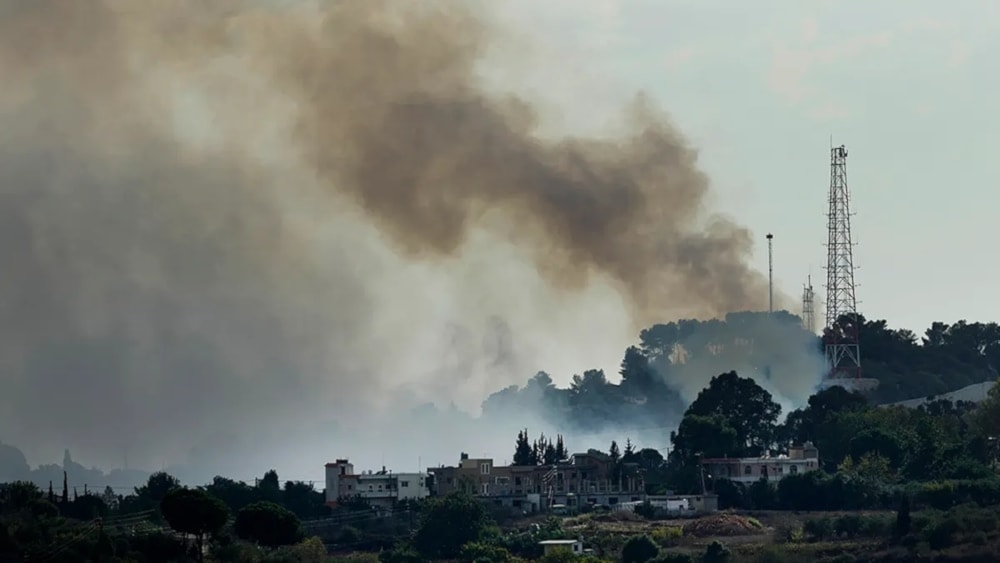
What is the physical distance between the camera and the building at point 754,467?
457 feet

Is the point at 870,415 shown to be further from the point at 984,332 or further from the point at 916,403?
the point at 984,332

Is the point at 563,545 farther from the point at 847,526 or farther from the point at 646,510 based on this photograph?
the point at 847,526

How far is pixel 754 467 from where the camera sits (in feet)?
458

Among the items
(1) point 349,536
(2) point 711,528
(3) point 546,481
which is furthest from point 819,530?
(3) point 546,481

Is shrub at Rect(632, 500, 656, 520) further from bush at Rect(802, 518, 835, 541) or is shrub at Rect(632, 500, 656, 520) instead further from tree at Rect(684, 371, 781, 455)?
tree at Rect(684, 371, 781, 455)

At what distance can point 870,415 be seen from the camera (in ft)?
486

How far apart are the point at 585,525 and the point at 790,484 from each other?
1439cm

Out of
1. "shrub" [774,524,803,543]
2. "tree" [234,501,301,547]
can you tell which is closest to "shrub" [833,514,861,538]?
"shrub" [774,524,803,543]

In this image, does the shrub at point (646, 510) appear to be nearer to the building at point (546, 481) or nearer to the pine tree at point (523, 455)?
the building at point (546, 481)

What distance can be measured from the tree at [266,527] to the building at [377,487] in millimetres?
33707

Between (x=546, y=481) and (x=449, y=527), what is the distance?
26.8 metres

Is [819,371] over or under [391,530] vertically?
over

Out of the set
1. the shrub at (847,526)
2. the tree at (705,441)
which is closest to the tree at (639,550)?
the shrub at (847,526)

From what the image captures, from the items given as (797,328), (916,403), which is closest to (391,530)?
(916,403)
